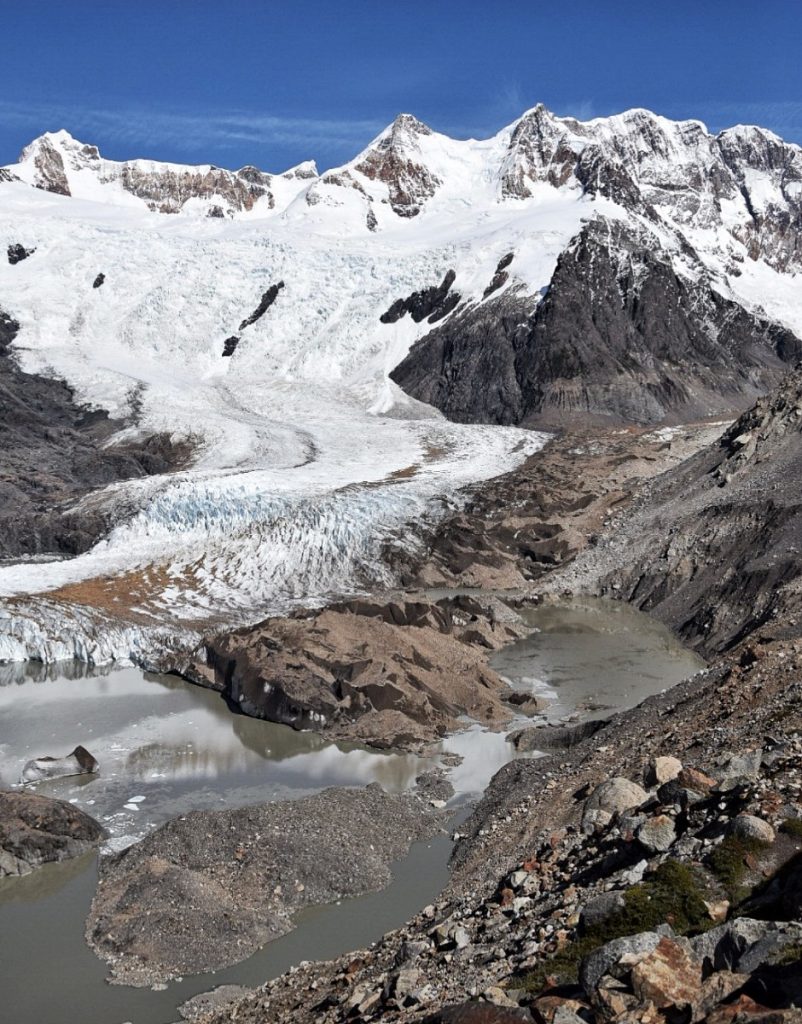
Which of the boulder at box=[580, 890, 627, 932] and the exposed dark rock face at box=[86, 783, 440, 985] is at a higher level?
the boulder at box=[580, 890, 627, 932]

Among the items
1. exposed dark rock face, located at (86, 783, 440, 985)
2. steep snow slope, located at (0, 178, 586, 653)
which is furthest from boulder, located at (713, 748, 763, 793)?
steep snow slope, located at (0, 178, 586, 653)

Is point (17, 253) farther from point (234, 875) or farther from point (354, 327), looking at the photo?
point (234, 875)

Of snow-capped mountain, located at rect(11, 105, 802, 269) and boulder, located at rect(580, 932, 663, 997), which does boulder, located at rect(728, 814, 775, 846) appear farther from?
snow-capped mountain, located at rect(11, 105, 802, 269)

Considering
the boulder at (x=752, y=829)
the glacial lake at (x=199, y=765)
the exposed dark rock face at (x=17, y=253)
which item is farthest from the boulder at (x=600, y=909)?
the exposed dark rock face at (x=17, y=253)

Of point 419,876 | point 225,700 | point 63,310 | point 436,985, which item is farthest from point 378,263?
point 436,985

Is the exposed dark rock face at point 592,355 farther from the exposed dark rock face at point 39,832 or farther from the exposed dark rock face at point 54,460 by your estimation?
the exposed dark rock face at point 39,832

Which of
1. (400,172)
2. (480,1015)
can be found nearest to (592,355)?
(400,172)
